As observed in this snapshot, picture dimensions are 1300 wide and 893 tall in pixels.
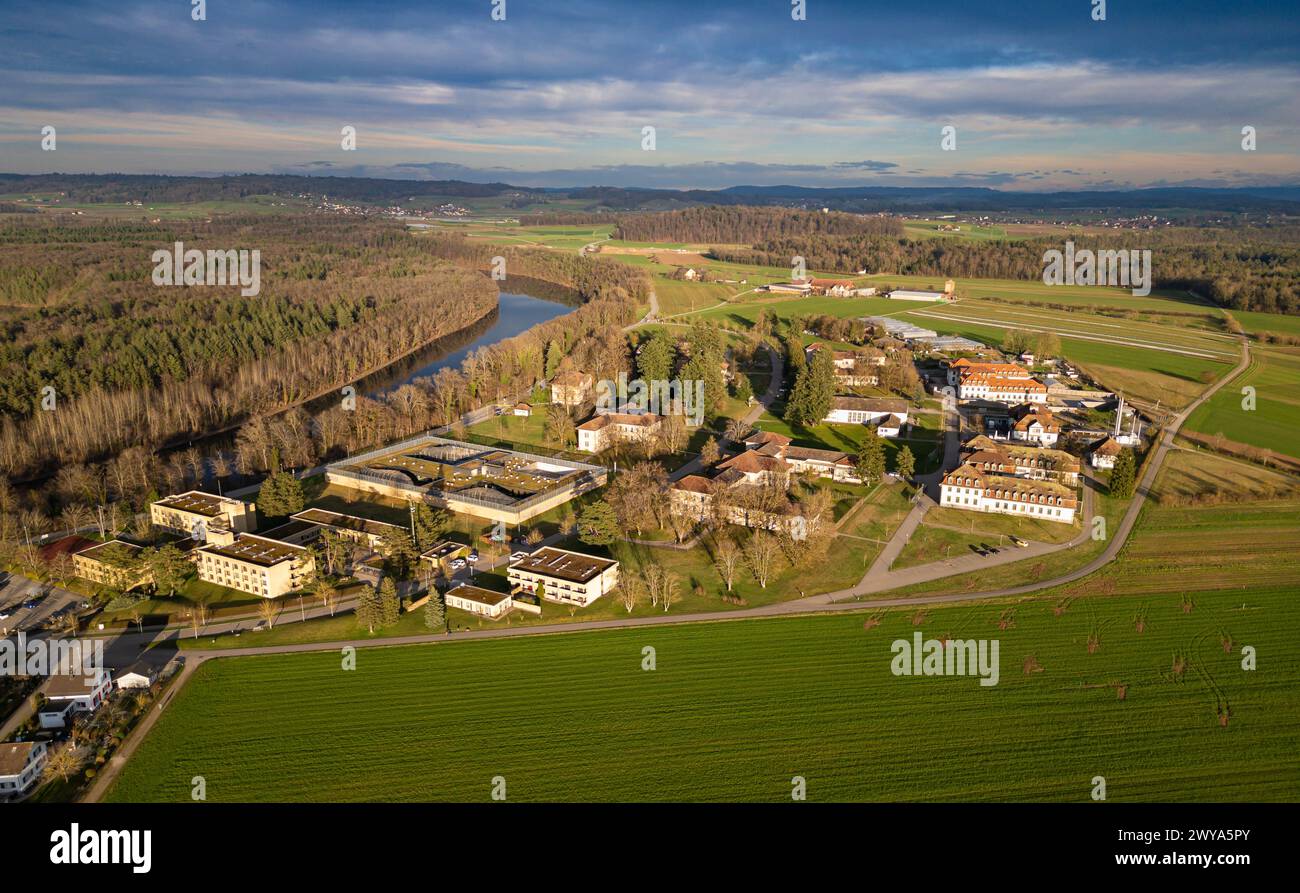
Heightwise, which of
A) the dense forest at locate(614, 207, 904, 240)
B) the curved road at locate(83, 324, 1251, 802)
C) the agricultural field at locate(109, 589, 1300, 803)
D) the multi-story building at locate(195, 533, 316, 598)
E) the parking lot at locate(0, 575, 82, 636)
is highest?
the dense forest at locate(614, 207, 904, 240)

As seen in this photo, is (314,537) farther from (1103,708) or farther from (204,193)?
(204,193)

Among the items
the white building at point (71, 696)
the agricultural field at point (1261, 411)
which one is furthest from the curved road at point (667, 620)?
the agricultural field at point (1261, 411)

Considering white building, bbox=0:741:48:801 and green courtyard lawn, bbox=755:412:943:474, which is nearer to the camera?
white building, bbox=0:741:48:801

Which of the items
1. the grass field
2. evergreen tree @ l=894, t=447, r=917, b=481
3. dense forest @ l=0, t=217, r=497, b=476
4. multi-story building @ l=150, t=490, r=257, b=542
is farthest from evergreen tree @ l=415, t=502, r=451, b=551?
the grass field

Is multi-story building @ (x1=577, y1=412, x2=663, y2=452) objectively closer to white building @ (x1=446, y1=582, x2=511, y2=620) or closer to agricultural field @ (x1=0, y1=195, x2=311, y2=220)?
white building @ (x1=446, y1=582, x2=511, y2=620)

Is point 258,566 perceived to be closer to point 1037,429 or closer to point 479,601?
point 479,601

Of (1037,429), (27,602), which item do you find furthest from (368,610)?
(1037,429)
